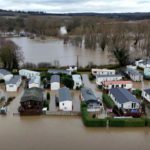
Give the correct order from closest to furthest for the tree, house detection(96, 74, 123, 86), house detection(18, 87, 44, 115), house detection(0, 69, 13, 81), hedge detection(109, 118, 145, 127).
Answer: hedge detection(109, 118, 145, 127) < house detection(18, 87, 44, 115) < house detection(96, 74, 123, 86) < house detection(0, 69, 13, 81) < the tree

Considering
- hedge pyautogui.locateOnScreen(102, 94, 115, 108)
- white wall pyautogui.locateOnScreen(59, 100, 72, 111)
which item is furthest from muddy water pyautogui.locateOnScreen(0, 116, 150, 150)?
hedge pyautogui.locateOnScreen(102, 94, 115, 108)

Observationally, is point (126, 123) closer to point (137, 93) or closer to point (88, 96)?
point (88, 96)

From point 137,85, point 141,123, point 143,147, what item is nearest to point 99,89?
Result: point 137,85

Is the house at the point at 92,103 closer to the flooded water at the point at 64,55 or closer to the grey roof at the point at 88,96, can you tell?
the grey roof at the point at 88,96

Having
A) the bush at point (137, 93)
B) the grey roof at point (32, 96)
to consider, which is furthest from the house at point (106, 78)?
the grey roof at point (32, 96)

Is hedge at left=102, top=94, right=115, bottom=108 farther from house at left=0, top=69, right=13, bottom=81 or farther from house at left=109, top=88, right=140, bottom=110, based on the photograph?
house at left=0, top=69, right=13, bottom=81

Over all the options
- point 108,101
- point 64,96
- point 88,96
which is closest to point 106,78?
point 108,101

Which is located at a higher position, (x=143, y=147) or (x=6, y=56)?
(x=6, y=56)

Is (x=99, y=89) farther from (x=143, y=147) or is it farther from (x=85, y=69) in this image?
(x=143, y=147)
